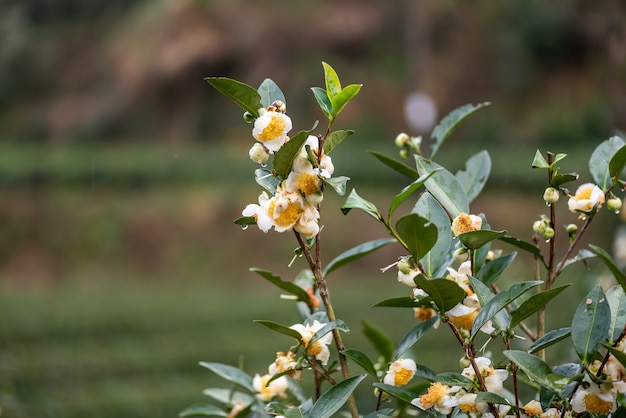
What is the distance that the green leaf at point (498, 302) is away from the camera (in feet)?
1.50

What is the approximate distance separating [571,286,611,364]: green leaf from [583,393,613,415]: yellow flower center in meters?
0.02

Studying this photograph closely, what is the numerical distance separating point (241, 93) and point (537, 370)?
0.24 m

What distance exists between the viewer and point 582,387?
459mm

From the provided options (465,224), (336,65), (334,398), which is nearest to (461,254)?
(465,224)

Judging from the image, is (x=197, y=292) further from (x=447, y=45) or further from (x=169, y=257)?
(x=447, y=45)

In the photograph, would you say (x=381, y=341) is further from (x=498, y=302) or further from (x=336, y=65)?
(x=336, y=65)

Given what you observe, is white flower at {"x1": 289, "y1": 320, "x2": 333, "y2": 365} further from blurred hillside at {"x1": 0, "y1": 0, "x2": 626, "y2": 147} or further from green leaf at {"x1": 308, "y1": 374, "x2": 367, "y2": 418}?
blurred hillside at {"x1": 0, "y1": 0, "x2": 626, "y2": 147}

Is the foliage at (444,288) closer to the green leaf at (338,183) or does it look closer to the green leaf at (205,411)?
the green leaf at (338,183)

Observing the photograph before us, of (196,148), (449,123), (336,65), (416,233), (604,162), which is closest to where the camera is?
(416,233)

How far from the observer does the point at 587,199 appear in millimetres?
505

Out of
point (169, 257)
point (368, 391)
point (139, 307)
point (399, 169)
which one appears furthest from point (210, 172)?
point (399, 169)

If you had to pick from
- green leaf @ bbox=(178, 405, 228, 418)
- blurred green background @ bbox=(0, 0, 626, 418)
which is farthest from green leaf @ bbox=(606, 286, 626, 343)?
blurred green background @ bbox=(0, 0, 626, 418)

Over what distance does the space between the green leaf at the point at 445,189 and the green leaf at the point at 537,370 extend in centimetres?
11

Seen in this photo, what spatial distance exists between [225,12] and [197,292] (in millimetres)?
4532
